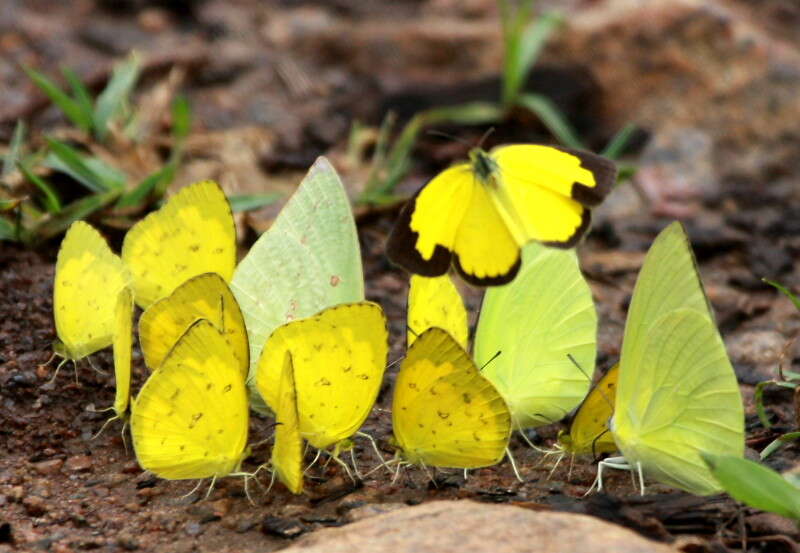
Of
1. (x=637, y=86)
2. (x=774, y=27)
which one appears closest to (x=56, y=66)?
(x=637, y=86)

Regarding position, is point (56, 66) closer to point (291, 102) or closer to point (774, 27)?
point (291, 102)

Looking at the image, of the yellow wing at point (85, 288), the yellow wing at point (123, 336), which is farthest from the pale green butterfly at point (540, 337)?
the yellow wing at point (85, 288)

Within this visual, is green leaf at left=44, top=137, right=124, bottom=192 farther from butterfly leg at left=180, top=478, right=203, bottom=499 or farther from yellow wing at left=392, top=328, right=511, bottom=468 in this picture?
yellow wing at left=392, top=328, right=511, bottom=468

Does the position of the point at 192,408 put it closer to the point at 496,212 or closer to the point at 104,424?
the point at 104,424

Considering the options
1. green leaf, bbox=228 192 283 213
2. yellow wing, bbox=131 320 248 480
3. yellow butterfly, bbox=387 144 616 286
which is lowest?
yellow wing, bbox=131 320 248 480

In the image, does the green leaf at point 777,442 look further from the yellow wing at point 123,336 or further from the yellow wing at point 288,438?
the yellow wing at point 123,336

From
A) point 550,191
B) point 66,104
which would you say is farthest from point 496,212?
point 66,104

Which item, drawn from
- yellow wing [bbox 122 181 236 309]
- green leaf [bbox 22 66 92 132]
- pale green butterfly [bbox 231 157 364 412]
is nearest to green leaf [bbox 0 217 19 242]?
yellow wing [bbox 122 181 236 309]
